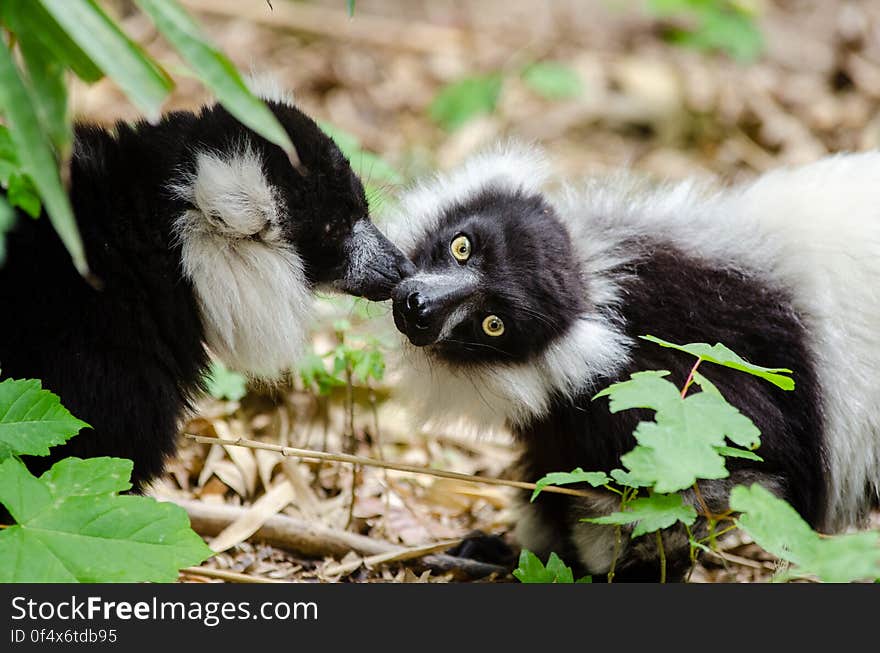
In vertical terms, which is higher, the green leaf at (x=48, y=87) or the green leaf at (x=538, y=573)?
the green leaf at (x=48, y=87)

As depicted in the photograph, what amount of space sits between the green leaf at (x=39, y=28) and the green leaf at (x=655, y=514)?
2.17m

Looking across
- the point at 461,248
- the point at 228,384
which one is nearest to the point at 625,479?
the point at 461,248

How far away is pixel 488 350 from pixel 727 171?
5113mm

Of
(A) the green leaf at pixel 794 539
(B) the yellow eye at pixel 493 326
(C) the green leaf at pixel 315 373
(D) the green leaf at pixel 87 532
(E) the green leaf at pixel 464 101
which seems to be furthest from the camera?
(E) the green leaf at pixel 464 101

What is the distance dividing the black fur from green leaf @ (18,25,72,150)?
177cm

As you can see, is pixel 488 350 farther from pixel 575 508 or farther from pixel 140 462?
pixel 140 462

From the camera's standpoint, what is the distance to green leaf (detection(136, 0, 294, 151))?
2.78 meters

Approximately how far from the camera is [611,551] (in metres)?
4.59

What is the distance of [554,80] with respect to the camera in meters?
9.20

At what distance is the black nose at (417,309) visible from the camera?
14.0ft

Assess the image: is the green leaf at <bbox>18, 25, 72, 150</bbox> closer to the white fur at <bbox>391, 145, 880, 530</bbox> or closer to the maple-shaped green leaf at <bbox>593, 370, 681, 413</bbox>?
the maple-shaped green leaf at <bbox>593, 370, 681, 413</bbox>

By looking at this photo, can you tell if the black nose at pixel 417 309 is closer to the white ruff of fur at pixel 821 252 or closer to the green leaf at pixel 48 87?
the white ruff of fur at pixel 821 252

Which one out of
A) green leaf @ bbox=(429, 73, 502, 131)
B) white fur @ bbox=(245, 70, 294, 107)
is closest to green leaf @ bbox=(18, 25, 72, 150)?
white fur @ bbox=(245, 70, 294, 107)

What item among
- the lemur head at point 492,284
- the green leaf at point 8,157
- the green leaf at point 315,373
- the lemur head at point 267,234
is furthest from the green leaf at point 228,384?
the green leaf at point 8,157
